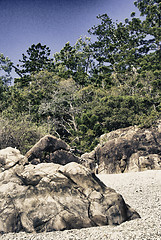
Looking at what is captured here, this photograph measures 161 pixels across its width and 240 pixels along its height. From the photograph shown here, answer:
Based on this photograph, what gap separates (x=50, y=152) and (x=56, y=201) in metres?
3.29

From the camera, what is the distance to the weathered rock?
669 cm

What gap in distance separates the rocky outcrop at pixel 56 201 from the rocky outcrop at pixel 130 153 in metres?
5.59

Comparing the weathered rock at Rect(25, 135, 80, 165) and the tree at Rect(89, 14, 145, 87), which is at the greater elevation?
the tree at Rect(89, 14, 145, 87)

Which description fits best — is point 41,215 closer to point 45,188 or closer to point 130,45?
point 45,188

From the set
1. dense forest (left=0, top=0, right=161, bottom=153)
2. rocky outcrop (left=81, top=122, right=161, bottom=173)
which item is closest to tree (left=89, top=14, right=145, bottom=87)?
dense forest (left=0, top=0, right=161, bottom=153)

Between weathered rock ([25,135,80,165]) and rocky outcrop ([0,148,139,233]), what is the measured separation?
200 centimetres

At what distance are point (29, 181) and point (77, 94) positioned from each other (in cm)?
1641

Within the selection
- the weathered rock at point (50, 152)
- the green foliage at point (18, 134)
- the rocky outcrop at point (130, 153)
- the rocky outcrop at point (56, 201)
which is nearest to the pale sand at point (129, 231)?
the rocky outcrop at point (56, 201)

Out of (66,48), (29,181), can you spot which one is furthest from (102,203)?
(66,48)

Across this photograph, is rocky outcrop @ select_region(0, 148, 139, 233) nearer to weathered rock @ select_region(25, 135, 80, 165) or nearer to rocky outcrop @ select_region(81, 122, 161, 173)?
weathered rock @ select_region(25, 135, 80, 165)

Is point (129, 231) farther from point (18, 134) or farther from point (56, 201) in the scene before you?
point (18, 134)

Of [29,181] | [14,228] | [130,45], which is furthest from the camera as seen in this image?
[130,45]

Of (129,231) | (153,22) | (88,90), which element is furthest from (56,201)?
(153,22)

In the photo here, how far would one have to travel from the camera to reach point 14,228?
349 cm
